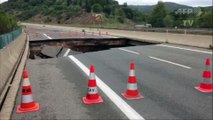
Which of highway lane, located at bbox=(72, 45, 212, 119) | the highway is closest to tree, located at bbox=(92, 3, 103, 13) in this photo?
highway lane, located at bbox=(72, 45, 212, 119)

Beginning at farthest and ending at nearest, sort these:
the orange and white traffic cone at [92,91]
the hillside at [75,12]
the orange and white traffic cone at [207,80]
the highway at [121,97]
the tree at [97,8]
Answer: the tree at [97,8], the hillside at [75,12], the orange and white traffic cone at [207,80], the orange and white traffic cone at [92,91], the highway at [121,97]

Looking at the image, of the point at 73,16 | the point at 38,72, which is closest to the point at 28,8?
the point at 73,16

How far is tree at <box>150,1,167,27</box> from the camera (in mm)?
151625

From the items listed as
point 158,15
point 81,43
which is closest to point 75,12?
point 158,15

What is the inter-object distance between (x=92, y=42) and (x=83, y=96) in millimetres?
24098

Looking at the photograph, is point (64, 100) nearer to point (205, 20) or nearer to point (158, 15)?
point (205, 20)

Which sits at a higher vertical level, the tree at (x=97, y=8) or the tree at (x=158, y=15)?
the tree at (x=97, y=8)

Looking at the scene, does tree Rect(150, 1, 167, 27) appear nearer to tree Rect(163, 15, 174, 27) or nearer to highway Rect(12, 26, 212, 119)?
tree Rect(163, 15, 174, 27)

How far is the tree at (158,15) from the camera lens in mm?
151625

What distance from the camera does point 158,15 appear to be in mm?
152250

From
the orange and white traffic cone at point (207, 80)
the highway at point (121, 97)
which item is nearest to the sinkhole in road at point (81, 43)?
the highway at point (121, 97)

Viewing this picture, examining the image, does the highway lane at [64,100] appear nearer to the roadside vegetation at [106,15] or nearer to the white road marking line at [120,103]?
the white road marking line at [120,103]

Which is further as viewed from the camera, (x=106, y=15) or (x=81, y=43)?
(x=106, y=15)

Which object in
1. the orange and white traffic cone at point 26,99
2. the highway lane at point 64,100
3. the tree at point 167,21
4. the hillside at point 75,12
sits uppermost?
the hillside at point 75,12
